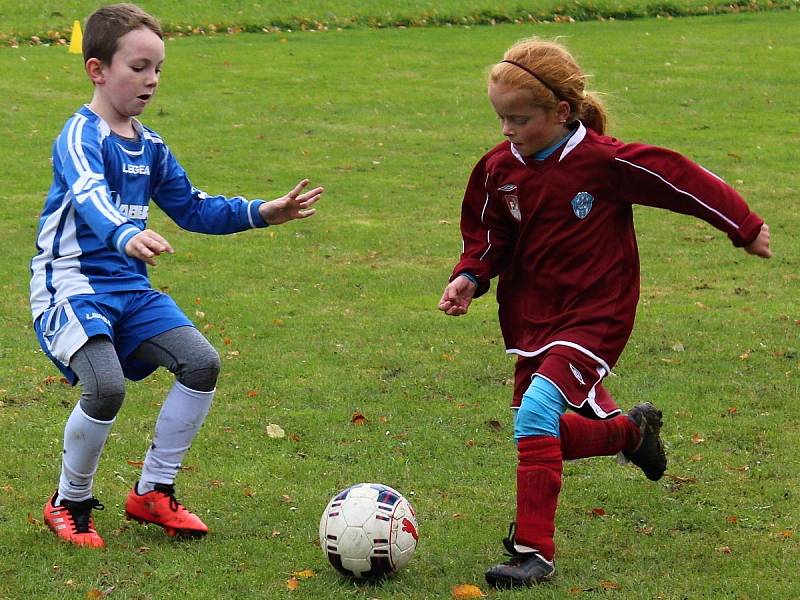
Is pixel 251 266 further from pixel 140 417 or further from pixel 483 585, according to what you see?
pixel 483 585

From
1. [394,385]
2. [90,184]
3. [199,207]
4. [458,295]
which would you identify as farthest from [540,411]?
[394,385]

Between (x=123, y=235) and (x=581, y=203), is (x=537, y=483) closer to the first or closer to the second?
(x=581, y=203)

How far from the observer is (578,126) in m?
4.91

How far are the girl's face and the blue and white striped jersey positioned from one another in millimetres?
1400

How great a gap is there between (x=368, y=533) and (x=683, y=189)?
172cm

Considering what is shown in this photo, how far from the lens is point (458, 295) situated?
16.5 feet

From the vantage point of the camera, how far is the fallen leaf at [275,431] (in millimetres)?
6336

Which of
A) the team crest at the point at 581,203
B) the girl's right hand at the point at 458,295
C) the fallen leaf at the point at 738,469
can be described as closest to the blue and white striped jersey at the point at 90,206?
the girl's right hand at the point at 458,295

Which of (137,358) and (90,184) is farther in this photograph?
(137,358)

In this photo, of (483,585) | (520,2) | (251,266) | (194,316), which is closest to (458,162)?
(251,266)

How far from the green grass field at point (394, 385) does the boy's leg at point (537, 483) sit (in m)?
0.12

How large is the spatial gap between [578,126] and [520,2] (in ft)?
70.1

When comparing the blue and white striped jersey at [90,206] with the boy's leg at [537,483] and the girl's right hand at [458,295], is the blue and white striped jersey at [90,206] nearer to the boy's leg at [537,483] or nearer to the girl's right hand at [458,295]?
the girl's right hand at [458,295]

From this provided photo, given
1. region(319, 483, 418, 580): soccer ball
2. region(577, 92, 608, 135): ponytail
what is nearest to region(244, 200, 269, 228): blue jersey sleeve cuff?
region(319, 483, 418, 580): soccer ball
